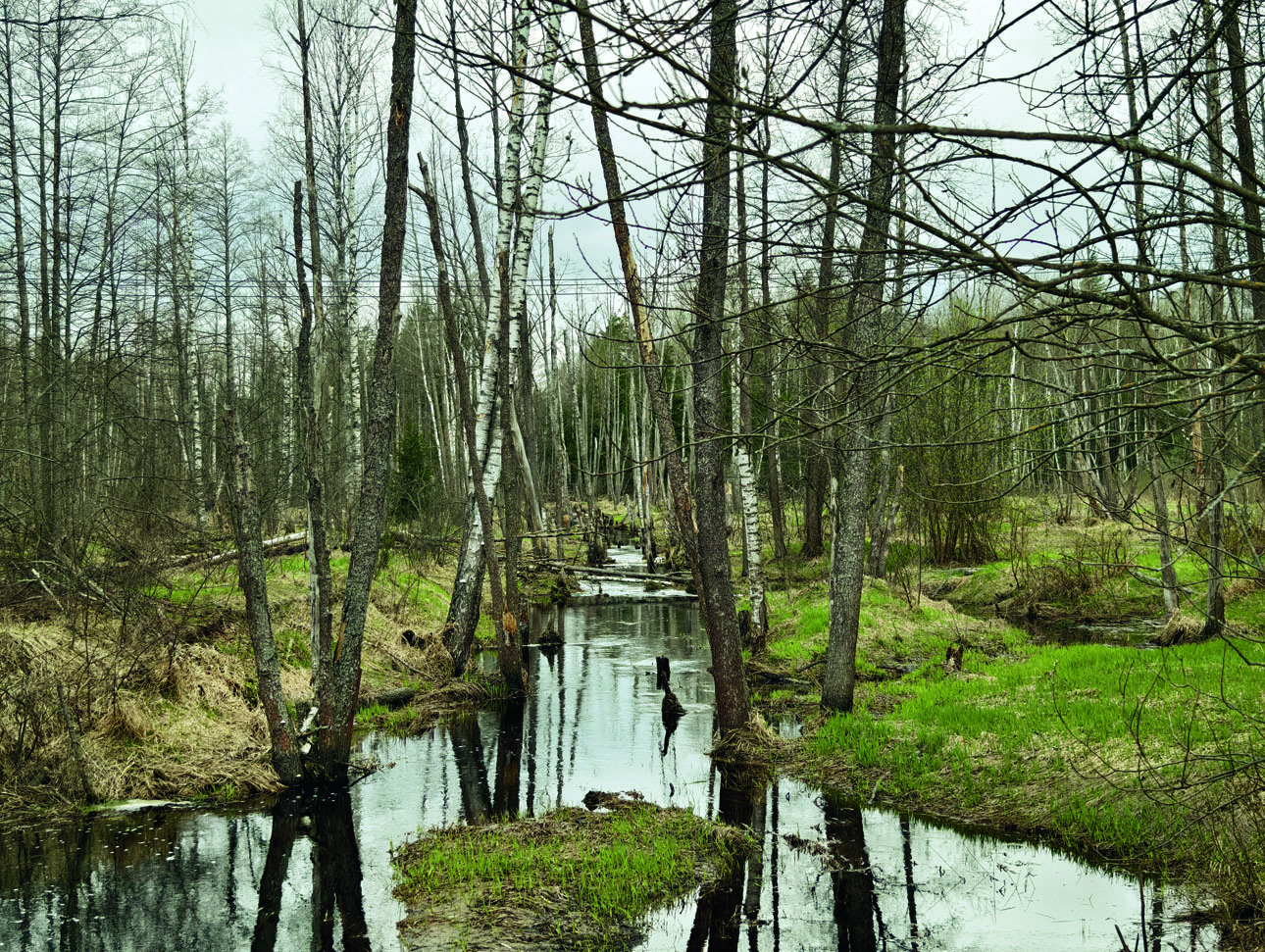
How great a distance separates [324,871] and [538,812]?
74.2 inches

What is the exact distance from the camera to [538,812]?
802 centimetres

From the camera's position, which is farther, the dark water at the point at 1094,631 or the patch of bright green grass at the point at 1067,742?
the dark water at the point at 1094,631

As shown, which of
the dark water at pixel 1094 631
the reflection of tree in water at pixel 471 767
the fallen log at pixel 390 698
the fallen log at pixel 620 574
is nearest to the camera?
the reflection of tree in water at pixel 471 767

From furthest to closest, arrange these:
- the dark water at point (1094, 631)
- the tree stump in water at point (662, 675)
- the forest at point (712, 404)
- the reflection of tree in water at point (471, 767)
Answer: the dark water at point (1094, 631)
the tree stump in water at point (662, 675)
the reflection of tree in water at point (471, 767)
the forest at point (712, 404)

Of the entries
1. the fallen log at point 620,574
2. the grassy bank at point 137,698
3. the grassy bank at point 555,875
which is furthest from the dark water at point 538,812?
the fallen log at point 620,574

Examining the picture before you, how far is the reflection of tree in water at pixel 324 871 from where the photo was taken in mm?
5781

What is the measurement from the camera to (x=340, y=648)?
855 centimetres

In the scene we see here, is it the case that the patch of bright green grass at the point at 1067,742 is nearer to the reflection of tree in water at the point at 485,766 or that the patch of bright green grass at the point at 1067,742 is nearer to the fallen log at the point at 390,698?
the reflection of tree in water at the point at 485,766

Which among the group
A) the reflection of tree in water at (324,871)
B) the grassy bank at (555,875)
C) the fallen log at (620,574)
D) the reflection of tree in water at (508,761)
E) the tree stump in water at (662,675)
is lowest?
the reflection of tree in water at (508,761)

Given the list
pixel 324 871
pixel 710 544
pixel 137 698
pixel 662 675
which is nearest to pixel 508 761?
pixel 324 871

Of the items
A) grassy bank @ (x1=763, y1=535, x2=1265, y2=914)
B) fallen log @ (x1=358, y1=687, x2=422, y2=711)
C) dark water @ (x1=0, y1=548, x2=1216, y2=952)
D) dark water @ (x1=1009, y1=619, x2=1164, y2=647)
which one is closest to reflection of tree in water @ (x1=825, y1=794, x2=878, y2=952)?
dark water @ (x1=0, y1=548, x2=1216, y2=952)

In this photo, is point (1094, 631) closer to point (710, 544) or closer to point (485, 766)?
point (710, 544)

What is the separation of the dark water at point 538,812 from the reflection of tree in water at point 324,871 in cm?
2

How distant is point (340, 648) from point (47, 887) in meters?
2.84
